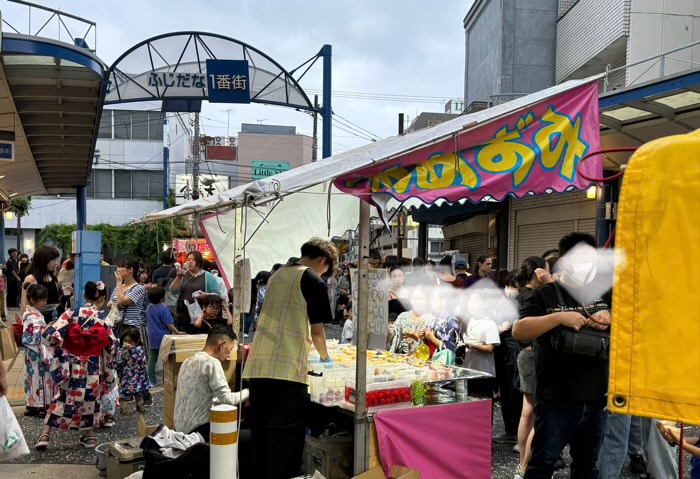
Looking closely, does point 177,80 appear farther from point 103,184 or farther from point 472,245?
point 103,184

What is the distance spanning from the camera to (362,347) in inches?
171

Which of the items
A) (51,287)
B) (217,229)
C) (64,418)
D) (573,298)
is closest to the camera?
(573,298)

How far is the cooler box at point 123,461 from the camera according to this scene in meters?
5.02

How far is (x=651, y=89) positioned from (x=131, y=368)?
8092 mm

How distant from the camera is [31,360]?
7258 millimetres

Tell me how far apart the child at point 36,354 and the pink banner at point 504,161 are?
188 inches

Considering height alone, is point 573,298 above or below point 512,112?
below

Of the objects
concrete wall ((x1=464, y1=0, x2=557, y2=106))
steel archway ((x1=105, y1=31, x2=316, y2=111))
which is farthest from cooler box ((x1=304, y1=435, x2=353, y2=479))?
concrete wall ((x1=464, y1=0, x2=557, y2=106))

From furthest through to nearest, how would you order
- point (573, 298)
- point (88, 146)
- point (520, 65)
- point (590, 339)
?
point (520, 65) → point (88, 146) → point (573, 298) → point (590, 339)

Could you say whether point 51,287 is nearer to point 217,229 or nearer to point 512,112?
point 217,229

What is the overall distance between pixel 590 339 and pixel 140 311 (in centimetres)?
656

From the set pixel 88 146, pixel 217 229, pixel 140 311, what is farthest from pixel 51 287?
pixel 88 146

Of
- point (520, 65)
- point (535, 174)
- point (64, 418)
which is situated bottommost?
point (64, 418)

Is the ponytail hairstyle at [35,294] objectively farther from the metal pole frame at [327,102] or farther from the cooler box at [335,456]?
the metal pole frame at [327,102]
